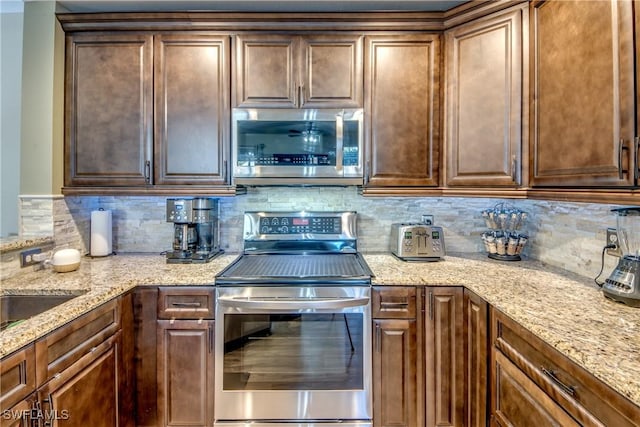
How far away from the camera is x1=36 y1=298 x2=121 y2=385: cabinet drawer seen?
1171 millimetres

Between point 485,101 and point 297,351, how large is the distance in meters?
1.68

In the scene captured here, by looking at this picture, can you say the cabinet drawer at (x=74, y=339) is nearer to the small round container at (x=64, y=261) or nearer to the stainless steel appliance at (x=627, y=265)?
the small round container at (x=64, y=261)

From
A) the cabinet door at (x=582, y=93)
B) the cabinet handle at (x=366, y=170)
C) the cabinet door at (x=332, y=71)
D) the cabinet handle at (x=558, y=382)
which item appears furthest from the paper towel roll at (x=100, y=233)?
the cabinet door at (x=582, y=93)

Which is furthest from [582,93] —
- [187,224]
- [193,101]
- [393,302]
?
[187,224]

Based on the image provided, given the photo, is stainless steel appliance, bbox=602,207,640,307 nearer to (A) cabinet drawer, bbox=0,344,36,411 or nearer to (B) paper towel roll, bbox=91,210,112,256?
(A) cabinet drawer, bbox=0,344,36,411

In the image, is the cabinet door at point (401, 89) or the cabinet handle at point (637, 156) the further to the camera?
the cabinet door at point (401, 89)

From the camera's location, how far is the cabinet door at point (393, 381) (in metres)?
1.71

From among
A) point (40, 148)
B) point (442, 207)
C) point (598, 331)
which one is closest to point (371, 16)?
point (442, 207)

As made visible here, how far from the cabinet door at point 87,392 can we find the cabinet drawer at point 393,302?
1.24m

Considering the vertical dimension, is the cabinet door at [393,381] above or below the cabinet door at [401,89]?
below

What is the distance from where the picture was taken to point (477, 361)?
1.56 meters

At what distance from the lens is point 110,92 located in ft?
6.70

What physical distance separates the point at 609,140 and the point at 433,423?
1.48 metres

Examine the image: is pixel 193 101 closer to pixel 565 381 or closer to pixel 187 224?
pixel 187 224
